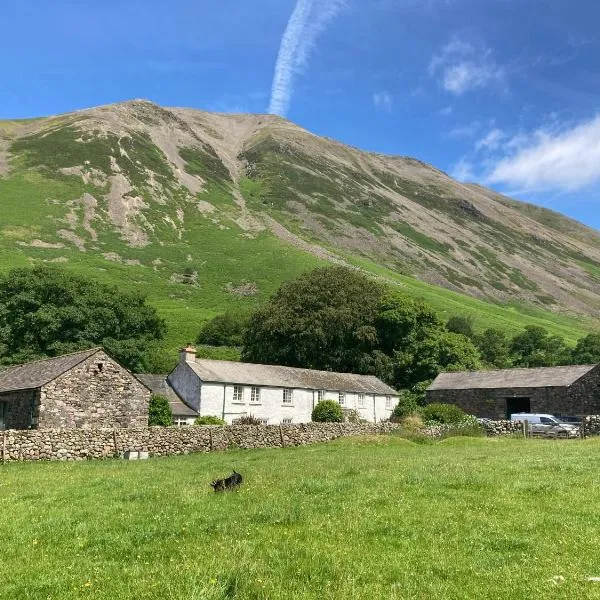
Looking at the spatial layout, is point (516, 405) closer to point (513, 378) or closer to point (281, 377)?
point (513, 378)

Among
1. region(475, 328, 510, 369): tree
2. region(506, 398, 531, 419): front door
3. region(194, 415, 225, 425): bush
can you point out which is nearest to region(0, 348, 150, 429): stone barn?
region(194, 415, 225, 425): bush

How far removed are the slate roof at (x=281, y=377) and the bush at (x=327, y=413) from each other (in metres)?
4.30

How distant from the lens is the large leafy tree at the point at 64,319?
62797 mm

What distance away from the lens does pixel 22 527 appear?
11680 mm

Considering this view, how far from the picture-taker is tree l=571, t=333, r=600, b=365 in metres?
91.1

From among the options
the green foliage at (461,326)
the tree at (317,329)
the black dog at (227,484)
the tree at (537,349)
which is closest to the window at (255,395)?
the tree at (317,329)

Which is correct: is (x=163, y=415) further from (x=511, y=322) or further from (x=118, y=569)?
(x=511, y=322)

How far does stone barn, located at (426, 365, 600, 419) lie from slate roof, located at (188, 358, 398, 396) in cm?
690

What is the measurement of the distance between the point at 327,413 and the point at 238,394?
7.92 meters

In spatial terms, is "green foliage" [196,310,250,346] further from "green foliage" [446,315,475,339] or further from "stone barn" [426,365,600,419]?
"green foliage" [446,315,475,339]

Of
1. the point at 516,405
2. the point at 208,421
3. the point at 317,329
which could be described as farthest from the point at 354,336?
the point at 208,421

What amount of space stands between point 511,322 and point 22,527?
394 ft

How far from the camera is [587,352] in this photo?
93.3m

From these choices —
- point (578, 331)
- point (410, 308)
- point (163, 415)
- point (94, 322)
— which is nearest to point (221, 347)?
point (94, 322)
